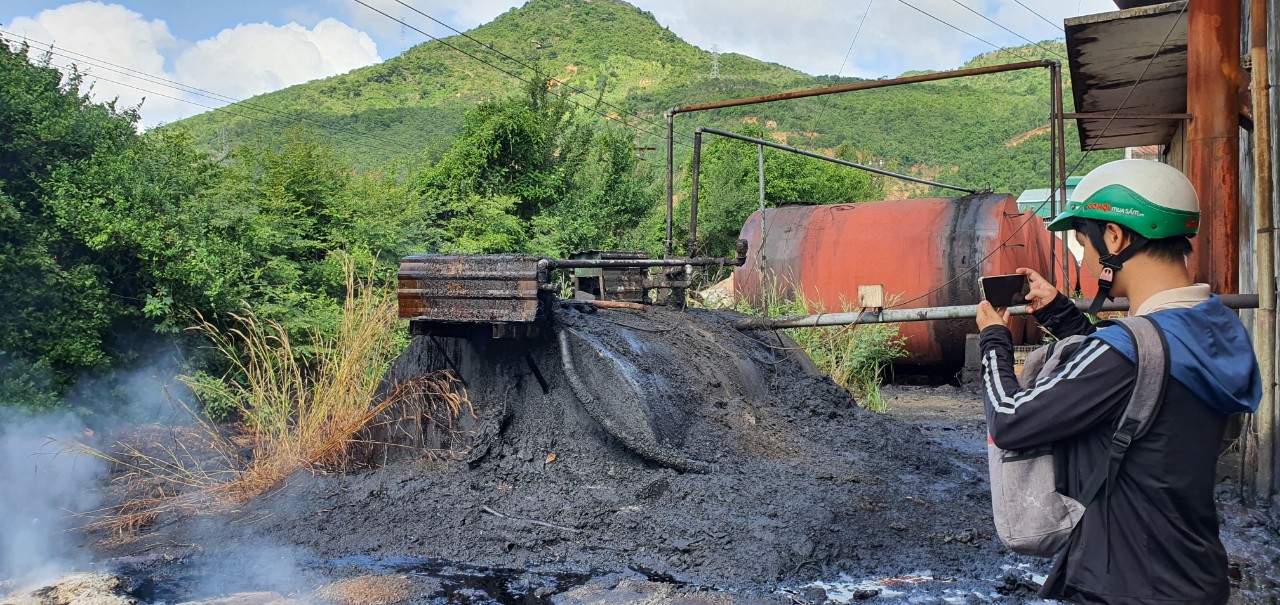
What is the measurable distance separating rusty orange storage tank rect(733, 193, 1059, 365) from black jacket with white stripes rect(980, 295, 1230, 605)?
29.7 feet

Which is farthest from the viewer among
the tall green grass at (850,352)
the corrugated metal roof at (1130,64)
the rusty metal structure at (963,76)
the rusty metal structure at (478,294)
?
the tall green grass at (850,352)

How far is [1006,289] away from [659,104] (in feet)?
204

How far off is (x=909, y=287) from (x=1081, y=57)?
4.02m

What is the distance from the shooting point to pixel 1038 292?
247 centimetres

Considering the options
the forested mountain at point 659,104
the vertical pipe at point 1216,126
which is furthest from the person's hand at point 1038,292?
the forested mountain at point 659,104

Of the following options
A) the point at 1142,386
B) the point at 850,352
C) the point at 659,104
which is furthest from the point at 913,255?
the point at 659,104

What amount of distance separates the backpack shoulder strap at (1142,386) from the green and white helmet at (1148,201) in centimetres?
26

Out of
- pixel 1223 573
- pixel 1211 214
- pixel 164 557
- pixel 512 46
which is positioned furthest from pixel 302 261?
pixel 512 46

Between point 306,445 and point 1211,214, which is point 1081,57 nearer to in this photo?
point 1211,214

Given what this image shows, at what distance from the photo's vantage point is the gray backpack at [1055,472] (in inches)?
74.4

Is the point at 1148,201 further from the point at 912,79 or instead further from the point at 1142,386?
the point at 912,79

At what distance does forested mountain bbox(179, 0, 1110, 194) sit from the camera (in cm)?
4853

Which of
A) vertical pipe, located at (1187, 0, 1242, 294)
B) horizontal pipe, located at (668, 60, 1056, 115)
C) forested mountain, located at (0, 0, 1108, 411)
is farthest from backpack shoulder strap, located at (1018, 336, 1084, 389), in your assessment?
horizontal pipe, located at (668, 60, 1056, 115)

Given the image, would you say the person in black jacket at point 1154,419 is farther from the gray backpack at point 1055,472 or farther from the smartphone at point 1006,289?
the smartphone at point 1006,289
